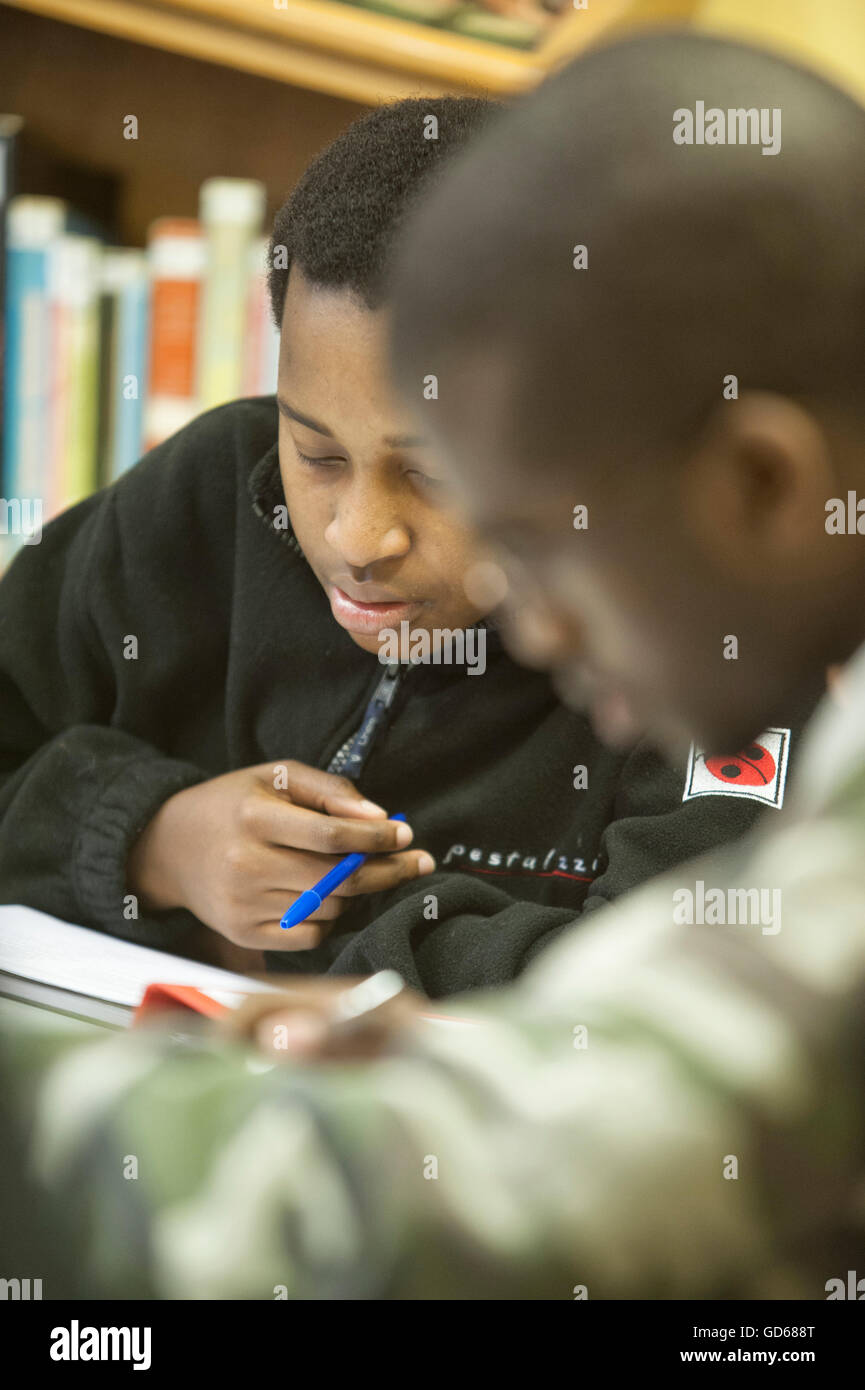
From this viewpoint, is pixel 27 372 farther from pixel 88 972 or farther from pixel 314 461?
pixel 88 972

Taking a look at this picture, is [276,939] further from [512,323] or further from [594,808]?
[512,323]

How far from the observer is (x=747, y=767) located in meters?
0.53

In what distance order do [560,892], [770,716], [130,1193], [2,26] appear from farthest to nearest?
[2,26], [560,892], [770,716], [130,1193]

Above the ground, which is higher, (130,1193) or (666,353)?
(666,353)

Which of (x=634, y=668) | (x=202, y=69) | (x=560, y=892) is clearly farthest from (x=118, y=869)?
(x=202, y=69)

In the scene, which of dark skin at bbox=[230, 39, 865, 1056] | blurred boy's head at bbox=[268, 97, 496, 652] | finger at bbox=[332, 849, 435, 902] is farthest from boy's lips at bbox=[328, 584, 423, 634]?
dark skin at bbox=[230, 39, 865, 1056]

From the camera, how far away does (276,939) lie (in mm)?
622

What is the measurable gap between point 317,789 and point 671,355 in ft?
1.28

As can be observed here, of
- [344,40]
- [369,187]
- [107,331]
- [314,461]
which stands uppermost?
[344,40]

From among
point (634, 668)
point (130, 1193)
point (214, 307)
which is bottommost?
point (130, 1193)

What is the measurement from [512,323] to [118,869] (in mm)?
436

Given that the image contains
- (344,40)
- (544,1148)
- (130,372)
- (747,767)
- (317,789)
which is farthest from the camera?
(130,372)

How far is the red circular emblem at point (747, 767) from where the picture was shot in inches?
20.6

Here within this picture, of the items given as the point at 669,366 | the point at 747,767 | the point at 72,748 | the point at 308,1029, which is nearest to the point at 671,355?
the point at 669,366
